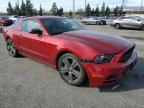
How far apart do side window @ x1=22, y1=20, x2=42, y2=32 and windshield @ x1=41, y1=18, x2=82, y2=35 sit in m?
0.20

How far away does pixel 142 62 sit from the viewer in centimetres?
632

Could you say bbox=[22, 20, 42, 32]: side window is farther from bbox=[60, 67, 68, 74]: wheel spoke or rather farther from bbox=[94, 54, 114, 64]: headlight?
bbox=[94, 54, 114, 64]: headlight

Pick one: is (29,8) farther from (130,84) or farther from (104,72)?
(104,72)

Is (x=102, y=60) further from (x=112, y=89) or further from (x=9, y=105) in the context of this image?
(x=9, y=105)

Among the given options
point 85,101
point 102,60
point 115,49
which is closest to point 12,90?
point 85,101

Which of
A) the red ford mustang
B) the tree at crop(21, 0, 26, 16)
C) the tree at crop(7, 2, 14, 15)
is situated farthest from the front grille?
the tree at crop(7, 2, 14, 15)

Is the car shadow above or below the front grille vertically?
below

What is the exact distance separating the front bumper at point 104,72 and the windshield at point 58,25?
1.52 m

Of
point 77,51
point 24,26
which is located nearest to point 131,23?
point 24,26

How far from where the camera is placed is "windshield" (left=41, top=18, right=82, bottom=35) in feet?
17.3

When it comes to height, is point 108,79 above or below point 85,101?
above

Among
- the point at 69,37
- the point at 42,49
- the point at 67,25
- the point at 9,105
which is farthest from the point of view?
the point at 67,25

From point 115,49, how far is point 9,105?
7.37 ft

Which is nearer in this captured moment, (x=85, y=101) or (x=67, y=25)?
(x=85, y=101)
